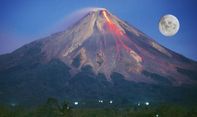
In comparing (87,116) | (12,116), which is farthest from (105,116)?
(12,116)

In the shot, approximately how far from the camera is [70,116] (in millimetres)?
71562

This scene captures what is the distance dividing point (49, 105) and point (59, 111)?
20.5 feet

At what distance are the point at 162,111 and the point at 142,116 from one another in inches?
172

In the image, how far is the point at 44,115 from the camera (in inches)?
2830

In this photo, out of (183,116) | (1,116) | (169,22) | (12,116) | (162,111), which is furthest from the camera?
(169,22)

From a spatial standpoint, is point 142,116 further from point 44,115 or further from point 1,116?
point 1,116

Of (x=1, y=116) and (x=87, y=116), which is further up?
(x=87, y=116)

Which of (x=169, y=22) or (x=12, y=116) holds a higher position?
(x=169, y=22)

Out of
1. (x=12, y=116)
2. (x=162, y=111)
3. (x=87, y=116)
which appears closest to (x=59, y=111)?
(x=12, y=116)

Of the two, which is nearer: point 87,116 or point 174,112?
point 174,112

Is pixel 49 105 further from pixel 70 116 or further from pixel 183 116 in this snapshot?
pixel 183 116

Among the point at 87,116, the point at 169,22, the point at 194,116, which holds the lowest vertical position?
the point at 194,116

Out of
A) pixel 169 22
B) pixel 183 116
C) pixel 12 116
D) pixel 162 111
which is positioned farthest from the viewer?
pixel 169 22

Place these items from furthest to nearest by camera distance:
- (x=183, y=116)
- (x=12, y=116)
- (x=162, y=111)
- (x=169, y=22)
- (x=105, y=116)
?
(x=169, y=22) < (x=105, y=116) < (x=162, y=111) < (x=183, y=116) < (x=12, y=116)
